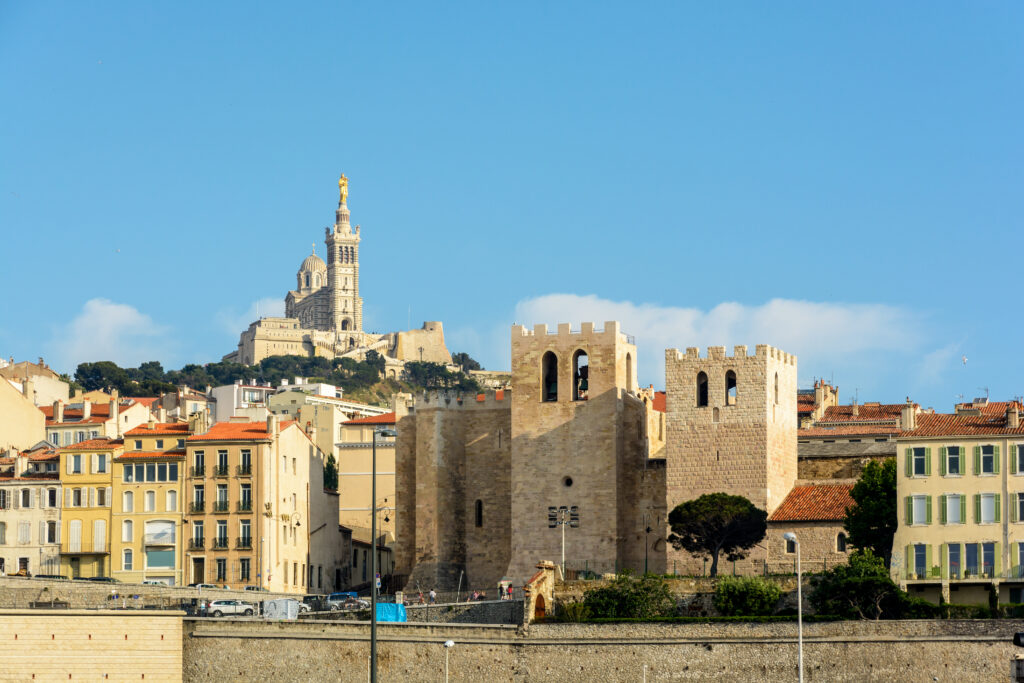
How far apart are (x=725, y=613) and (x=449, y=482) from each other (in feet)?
74.4

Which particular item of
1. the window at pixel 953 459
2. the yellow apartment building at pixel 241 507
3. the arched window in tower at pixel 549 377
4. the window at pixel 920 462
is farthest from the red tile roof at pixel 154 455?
the window at pixel 953 459

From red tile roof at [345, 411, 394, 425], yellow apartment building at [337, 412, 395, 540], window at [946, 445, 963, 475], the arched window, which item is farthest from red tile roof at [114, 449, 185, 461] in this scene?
window at [946, 445, 963, 475]

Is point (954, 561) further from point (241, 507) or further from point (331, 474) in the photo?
point (331, 474)

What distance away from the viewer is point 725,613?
70562 mm

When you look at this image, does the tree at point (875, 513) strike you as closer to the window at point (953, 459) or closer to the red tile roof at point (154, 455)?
the window at point (953, 459)

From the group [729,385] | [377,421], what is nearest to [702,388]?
[729,385]

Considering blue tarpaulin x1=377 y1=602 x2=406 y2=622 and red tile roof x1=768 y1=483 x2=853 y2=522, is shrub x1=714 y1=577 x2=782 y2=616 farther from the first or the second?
blue tarpaulin x1=377 y1=602 x2=406 y2=622

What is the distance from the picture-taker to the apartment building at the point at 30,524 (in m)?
90.8

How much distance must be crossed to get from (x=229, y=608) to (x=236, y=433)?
1692cm

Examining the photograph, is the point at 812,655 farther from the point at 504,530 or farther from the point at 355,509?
the point at 355,509

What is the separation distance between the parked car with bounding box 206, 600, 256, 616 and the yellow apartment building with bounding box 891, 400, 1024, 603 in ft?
79.2

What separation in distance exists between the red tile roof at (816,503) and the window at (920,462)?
675cm

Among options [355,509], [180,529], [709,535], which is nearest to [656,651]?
[709,535]

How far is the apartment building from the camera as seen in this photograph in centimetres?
9075
